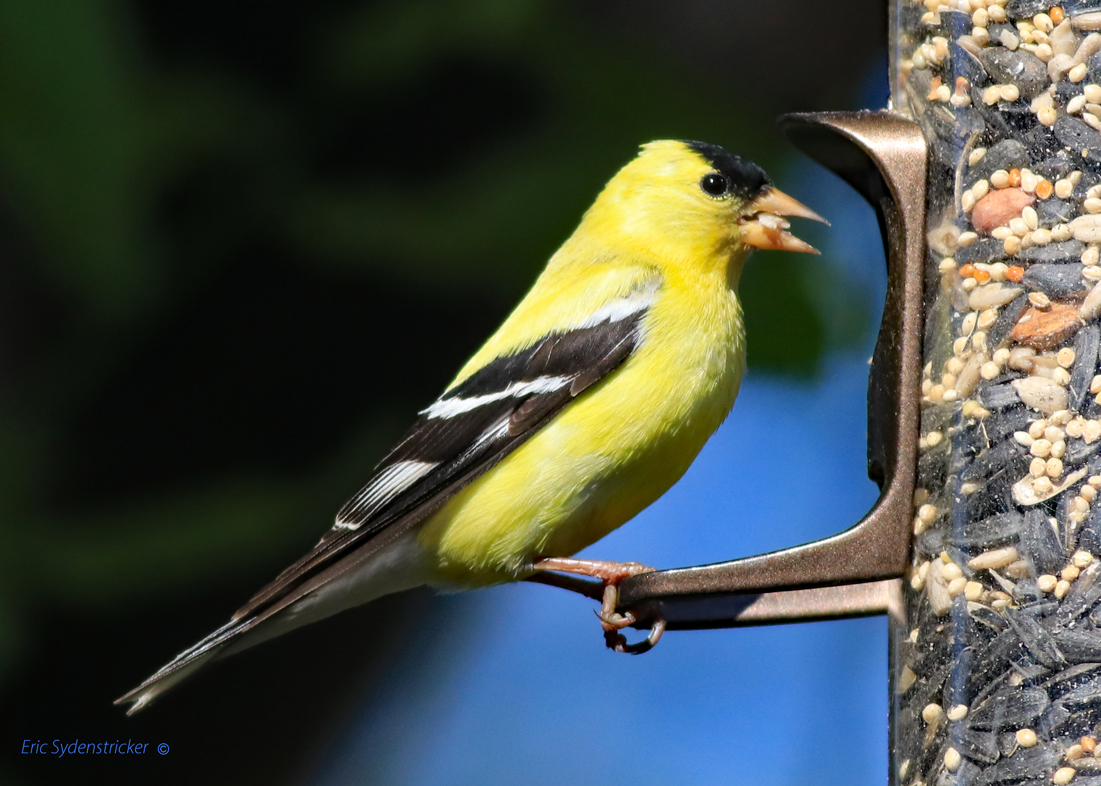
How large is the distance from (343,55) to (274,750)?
2779mm

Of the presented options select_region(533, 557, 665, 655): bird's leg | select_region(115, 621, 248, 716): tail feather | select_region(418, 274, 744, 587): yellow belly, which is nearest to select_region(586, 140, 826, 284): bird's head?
select_region(418, 274, 744, 587): yellow belly

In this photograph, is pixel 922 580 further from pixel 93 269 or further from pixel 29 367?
pixel 29 367

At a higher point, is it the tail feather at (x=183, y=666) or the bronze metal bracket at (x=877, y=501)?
the bronze metal bracket at (x=877, y=501)

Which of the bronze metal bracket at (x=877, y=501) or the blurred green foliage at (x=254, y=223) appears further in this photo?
the blurred green foliage at (x=254, y=223)

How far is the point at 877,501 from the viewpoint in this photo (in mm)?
2748

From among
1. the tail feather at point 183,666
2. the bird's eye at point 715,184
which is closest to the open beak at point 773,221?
the bird's eye at point 715,184

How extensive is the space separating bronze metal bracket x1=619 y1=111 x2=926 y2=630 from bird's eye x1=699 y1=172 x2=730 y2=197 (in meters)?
0.75

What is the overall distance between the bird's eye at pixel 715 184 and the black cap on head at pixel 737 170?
18mm

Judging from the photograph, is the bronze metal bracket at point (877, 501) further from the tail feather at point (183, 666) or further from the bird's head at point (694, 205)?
the tail feather at point (183, 666)

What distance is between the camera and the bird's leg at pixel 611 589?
10.3 ft

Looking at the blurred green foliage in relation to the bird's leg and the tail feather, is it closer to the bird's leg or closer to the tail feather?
the tail feather

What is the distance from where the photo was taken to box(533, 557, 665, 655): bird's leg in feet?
10.3

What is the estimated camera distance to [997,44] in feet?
8.71

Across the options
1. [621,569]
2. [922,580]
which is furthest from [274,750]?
[922,580]
